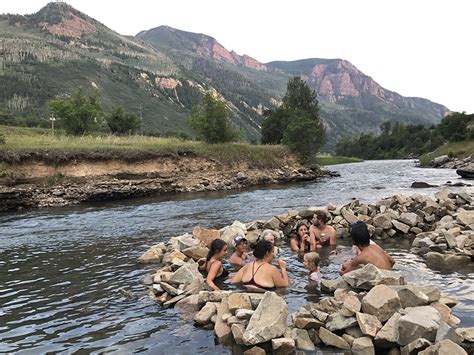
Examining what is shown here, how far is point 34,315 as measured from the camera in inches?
370

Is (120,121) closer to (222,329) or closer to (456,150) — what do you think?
(456,150)

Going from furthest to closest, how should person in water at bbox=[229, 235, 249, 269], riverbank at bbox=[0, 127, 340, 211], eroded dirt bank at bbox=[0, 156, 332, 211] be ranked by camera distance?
riverbank at bbox=[0, 127, 340, 211] < eroded dirt bank at bbox=[0, 156, 332, 211] < person in water at bbox=[229, 235, 249, 269]

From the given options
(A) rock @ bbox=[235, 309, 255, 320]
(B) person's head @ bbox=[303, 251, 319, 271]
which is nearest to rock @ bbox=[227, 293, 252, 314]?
(A) rock @ bbox=[235, 309, 255, 320]

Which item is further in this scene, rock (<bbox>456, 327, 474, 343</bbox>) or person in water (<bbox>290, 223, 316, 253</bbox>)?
person in water (<bbox>290, 223, 316, 253</bbox>)

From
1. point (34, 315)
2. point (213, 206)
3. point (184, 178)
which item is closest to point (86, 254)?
point (34, 315)

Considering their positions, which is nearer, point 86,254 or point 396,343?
point 396,343

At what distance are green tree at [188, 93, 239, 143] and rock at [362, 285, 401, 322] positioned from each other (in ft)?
164

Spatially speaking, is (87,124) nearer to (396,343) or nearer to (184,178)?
(184,178)

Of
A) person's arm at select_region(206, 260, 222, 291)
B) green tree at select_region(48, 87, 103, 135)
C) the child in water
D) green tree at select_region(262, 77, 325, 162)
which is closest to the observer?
person's arm at select_region(206, 260, 222, 291)

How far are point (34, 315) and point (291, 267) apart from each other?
24.0 feet

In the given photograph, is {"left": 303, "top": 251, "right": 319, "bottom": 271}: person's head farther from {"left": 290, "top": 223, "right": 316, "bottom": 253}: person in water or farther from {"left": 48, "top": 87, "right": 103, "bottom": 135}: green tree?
{"left": 48, "top": 87, "right": 103, "bottom": 135}: green tree

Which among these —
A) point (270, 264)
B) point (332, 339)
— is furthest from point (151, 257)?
point (332, 339)

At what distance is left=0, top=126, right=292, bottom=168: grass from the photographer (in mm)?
36844

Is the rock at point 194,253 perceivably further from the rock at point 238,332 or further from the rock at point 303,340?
the rock at point 303,340
